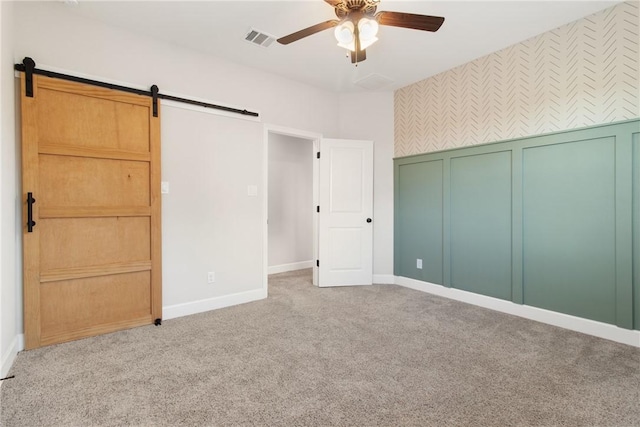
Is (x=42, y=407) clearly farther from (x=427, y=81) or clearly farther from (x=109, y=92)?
(x=427, y=81)

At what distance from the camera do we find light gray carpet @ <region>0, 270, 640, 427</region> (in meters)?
1.62

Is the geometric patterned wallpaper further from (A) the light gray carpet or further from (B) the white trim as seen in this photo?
(A) the light gray carpet

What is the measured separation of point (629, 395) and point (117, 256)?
387cm

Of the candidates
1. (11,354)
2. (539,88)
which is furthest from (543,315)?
(11,354)

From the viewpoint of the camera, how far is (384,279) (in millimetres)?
4465

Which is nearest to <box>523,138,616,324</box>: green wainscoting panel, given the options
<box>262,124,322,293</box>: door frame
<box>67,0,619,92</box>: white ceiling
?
<box>67,0,619,92</box>: white ceiling

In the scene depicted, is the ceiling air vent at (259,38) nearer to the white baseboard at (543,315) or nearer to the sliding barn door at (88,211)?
the sliding barn door at (88,211)

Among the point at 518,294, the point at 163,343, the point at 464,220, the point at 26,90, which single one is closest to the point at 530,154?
the point at 464,220

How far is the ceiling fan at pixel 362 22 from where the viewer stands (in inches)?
80.6

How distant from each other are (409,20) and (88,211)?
296 cm

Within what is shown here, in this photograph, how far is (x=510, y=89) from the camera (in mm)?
3199

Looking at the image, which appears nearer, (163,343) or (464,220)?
(163,343)

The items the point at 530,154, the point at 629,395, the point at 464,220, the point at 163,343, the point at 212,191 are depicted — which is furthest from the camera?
the point at 464,220

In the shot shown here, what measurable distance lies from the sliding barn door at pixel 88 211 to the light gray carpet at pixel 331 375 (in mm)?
251
